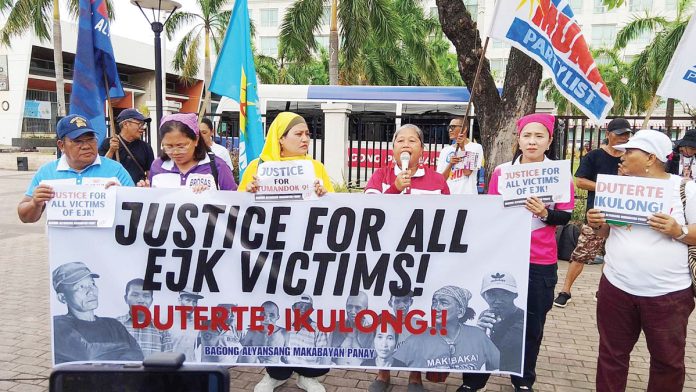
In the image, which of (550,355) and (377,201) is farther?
(550,355)

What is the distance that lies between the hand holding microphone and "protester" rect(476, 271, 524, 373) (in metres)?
0.72

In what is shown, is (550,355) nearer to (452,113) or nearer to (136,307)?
(136,307)

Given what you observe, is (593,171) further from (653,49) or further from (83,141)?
(653,49)

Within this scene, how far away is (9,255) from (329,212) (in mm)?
6622

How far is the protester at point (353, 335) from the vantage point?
3.24m

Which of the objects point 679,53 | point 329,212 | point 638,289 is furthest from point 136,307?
point 679,53

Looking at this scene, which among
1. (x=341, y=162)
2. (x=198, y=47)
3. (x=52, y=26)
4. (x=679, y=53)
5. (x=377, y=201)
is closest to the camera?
(x=377, y=201)

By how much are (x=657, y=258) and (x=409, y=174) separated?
141 cm

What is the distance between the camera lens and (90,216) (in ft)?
10.7

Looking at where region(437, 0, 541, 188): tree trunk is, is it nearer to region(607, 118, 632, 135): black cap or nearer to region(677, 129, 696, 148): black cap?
region(677, 129, 696, 148): black cap

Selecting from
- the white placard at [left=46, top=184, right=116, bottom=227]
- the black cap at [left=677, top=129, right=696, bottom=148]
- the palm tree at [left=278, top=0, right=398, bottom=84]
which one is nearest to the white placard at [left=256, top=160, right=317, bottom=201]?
the white placard at [left=46, top=184, right=116, bottom=227]

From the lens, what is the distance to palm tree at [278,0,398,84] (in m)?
20.0

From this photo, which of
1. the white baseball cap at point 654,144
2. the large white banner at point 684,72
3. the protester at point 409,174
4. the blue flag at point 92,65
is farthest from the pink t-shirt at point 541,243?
the blue flag at point 92,65

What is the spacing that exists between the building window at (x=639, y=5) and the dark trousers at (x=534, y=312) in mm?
60275
